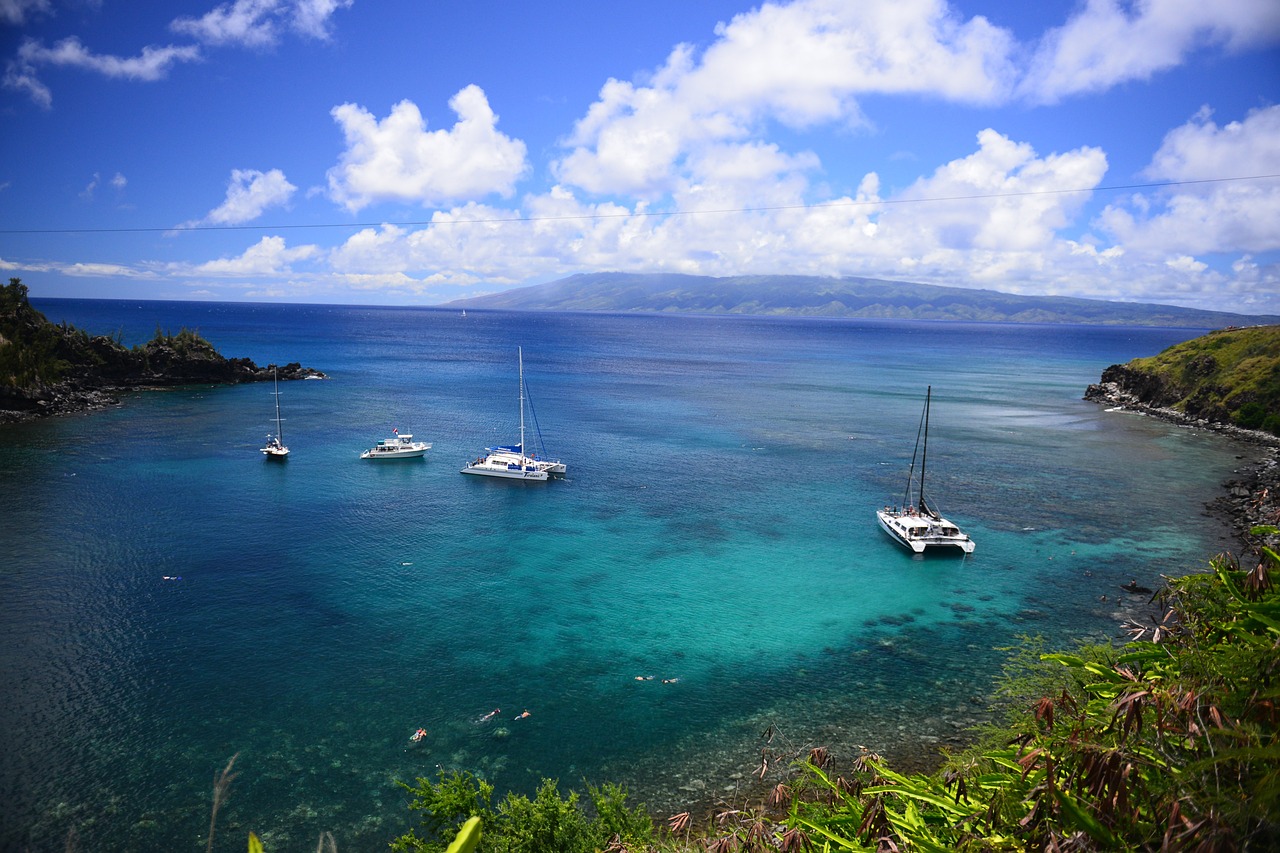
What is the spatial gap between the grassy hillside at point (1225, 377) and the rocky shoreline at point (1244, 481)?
61.7 inches

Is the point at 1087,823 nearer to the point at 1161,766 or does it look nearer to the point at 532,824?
the point at 1161,766

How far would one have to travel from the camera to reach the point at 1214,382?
90750 mm

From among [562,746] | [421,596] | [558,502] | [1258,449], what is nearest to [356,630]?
[421,596]

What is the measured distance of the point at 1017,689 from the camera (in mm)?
17812

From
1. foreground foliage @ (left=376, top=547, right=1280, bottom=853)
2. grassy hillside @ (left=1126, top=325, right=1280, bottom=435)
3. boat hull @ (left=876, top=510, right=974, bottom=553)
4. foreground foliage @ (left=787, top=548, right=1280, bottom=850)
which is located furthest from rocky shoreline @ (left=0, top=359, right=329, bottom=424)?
grassy hillside @ (left=1126, top=325, right=1280, bottom=435)

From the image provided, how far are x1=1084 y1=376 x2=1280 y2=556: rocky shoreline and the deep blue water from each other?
83.3 inches

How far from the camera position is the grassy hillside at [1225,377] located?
8012cm

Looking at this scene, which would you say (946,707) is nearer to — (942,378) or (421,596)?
(421,596)

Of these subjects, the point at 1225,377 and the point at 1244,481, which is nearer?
the point at 1244,481

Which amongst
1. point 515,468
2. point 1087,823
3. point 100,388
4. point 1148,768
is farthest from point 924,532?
point 100,388

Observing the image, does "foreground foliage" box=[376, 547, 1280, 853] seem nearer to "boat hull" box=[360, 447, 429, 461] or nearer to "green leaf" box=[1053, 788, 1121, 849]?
"green leaf" box=[1053, 788, 1121, 849]

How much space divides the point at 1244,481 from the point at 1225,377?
144ft

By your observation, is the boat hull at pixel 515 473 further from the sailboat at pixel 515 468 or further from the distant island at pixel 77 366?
the distant island at pixel 77 366

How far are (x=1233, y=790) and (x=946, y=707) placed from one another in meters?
24.3
